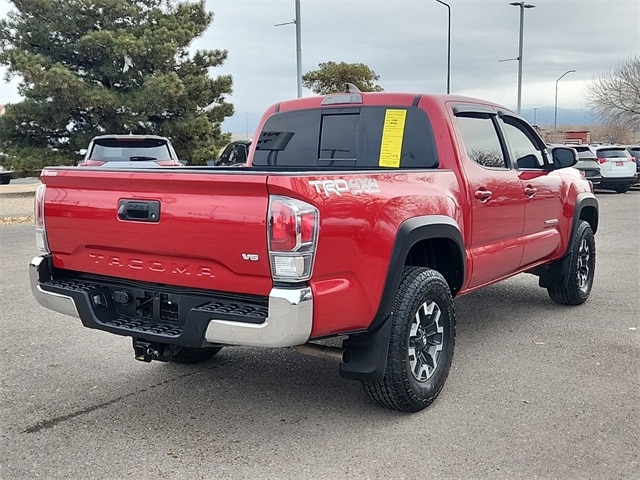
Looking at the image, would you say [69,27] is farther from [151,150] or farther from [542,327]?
[542,327]

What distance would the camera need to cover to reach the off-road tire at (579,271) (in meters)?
6.32

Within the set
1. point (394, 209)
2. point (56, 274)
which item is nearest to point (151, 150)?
point (56, 274)

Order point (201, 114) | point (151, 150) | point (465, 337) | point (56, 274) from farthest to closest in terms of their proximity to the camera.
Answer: point (201, 114) → point (151, 150) → point (465, 337) → point (56, 274)

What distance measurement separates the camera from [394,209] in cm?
370

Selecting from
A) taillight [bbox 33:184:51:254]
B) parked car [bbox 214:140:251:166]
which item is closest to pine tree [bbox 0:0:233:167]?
parked car [bbox 214:140:251:166]

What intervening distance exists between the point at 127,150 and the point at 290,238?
11.6m

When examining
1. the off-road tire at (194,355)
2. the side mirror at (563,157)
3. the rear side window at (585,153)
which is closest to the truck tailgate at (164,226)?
the off-road tire at (194,355)

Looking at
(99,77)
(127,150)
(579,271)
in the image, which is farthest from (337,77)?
(579,271)

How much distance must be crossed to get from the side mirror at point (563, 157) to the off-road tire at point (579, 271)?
0.83 metres

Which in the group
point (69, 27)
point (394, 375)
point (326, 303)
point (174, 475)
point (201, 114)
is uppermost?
point (69, 27)

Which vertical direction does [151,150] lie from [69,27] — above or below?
below

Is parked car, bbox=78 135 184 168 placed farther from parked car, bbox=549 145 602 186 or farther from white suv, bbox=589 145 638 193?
white suv, bbox=589 145 638 193

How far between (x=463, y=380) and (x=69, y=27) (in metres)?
21.4

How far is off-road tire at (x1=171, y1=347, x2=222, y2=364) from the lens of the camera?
4.75 meters
